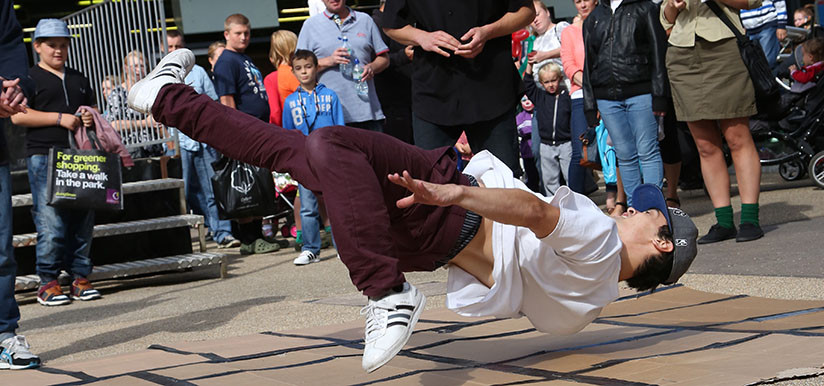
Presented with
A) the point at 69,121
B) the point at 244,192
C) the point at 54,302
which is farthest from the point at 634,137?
the point at 54,302

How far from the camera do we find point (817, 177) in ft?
29.7

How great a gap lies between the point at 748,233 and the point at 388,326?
4.18 metres

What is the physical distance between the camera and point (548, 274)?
3.36m

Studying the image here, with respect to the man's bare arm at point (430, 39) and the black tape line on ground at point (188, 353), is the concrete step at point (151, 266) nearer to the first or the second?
the black tape line on ground at point (188, 353)

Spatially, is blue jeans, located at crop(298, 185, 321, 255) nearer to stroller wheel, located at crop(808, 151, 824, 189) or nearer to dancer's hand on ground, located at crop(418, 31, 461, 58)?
dancer's hand on ground, located at crop(418, 31, 461, 58)

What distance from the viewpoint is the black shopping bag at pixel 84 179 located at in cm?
654

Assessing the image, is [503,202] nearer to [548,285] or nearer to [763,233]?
[548,285]

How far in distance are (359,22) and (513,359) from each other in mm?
5028

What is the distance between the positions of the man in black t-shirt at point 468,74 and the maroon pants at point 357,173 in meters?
1.51

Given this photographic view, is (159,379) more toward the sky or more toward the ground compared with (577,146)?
more toward the ground

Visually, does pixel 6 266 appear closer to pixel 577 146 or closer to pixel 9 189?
pixel 9 189

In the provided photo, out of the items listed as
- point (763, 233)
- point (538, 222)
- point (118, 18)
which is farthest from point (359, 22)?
point (538, 222)

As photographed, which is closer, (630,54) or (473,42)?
(473,42)

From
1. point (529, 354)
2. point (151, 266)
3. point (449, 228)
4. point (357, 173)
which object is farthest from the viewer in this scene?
point (151, 266)
